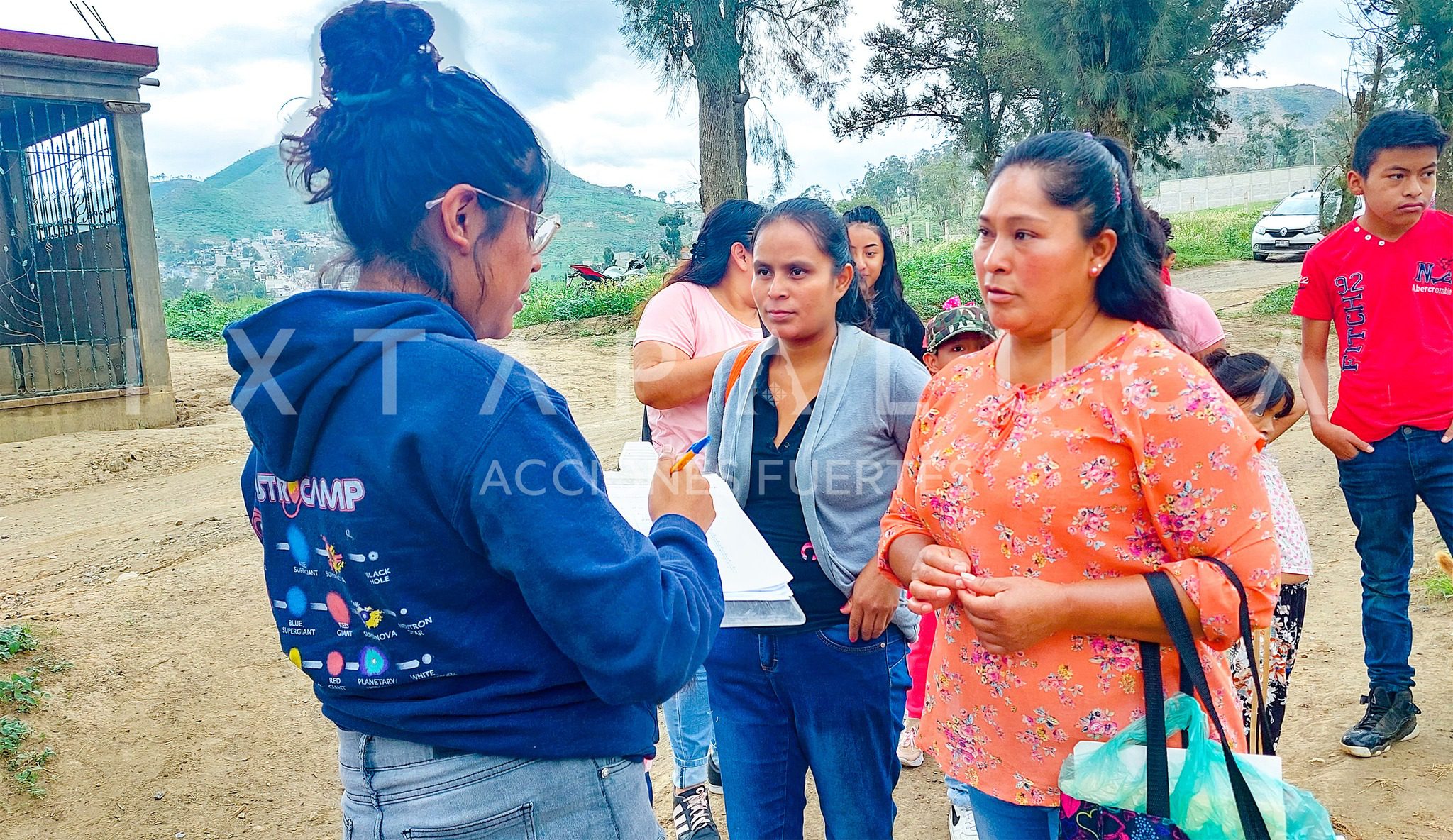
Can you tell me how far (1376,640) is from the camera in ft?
10.8

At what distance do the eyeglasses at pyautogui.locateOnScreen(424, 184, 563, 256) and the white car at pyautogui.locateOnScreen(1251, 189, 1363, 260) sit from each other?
784 inches

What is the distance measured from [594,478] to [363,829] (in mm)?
600

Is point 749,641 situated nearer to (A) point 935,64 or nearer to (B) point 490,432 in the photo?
(B) point 490,432

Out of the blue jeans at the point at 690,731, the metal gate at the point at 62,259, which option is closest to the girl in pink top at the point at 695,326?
the blue jeans at the point at 690,731

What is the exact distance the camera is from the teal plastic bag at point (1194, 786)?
133 cm

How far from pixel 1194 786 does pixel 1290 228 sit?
A: 20.6m

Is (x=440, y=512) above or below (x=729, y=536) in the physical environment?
above

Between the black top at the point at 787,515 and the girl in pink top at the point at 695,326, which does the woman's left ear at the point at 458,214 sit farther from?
the girl in pink top at the point at 695,326

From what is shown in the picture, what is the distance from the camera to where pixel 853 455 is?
7.55 ft

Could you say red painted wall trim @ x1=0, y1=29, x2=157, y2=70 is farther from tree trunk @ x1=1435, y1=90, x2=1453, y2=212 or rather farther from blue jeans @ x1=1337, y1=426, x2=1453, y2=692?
tree trunk @ x1=1435, y1=90, x2=1453, y2=212

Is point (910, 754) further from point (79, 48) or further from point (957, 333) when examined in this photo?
point (79, 48)

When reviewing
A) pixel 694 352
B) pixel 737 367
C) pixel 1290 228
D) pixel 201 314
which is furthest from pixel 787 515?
pixel 201 314

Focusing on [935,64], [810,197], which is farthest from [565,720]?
[935,64]

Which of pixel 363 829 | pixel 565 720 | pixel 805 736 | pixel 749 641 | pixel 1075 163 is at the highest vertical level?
pixel 1075 163
